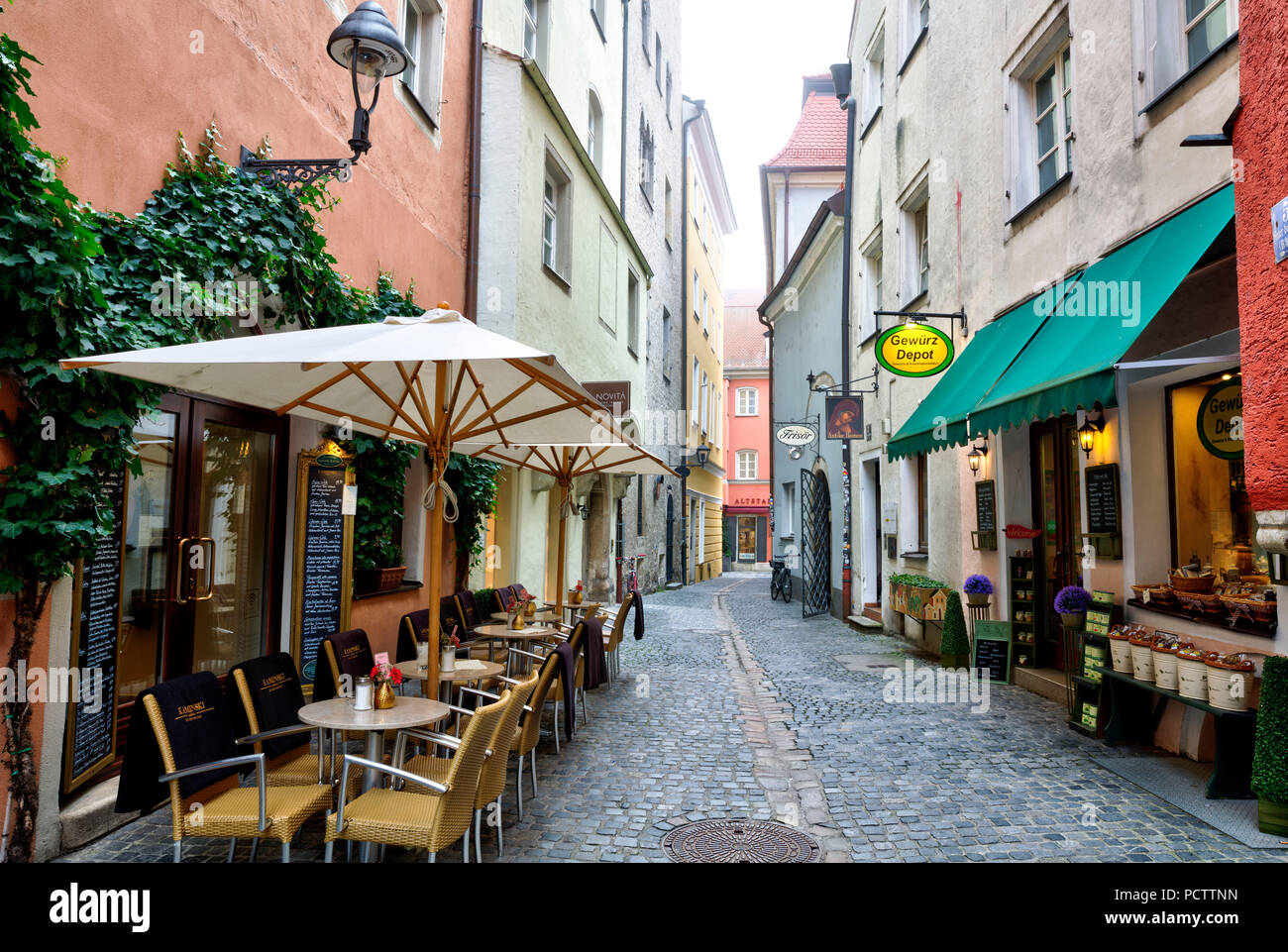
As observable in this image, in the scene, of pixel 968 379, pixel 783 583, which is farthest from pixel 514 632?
pixel 783 583

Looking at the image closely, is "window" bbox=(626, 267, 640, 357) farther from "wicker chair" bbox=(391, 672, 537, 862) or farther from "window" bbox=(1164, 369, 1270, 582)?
"wicker chair" bbox=(391, 672, 537, 862)

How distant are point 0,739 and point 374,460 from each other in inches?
163

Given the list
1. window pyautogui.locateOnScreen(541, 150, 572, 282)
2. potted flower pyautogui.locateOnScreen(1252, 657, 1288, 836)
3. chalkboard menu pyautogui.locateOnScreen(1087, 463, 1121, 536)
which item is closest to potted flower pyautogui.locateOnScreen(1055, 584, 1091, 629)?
chalkboard menu pyautogui.locateOnScreen(1087, 463, 1121, 536)

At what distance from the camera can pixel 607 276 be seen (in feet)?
48.3

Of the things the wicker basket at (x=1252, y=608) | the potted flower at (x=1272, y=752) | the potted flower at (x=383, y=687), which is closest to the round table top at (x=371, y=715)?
the potted flower at (x=383, y=687)

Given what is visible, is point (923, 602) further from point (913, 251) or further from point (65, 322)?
point (65, 322)

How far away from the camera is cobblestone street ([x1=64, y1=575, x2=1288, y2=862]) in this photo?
160 inches

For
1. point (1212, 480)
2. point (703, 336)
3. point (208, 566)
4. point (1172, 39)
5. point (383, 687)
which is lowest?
point (383, 687)

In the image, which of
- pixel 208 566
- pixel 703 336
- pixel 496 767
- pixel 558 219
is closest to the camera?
pixel 496 767

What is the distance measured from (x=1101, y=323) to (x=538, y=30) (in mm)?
9597

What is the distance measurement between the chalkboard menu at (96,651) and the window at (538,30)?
9803 millimetres

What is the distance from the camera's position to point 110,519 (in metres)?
4.05
